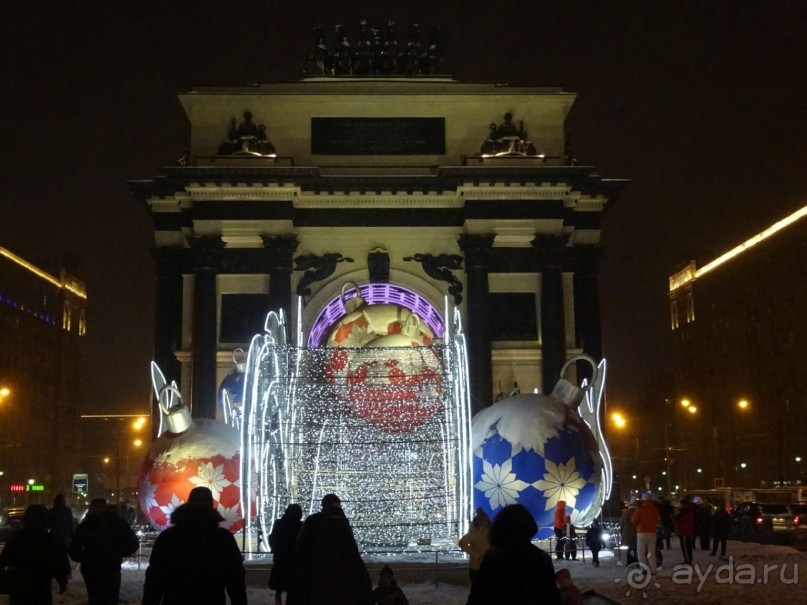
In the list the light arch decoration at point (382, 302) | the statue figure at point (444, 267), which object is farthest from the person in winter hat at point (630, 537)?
the statue figure at point (444, 267)

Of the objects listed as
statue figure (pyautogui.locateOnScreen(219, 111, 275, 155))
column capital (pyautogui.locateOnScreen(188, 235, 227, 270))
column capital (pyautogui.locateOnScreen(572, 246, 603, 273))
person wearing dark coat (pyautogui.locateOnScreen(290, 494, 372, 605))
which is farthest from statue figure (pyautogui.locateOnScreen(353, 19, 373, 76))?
person wearing dark coat (pyautogui.locateOnScreen(290, 494, 372, 605))

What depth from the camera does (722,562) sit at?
75.3ft

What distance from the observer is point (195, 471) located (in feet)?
72.0

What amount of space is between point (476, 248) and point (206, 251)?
8526mm

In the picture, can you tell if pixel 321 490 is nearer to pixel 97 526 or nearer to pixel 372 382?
pixel 372 382

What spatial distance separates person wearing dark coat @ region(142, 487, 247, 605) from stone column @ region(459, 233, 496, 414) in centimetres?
2932

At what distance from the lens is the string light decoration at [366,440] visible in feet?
62.8

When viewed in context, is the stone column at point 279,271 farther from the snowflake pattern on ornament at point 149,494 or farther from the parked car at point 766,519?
the snowflake pattern on ornament at point 149,494

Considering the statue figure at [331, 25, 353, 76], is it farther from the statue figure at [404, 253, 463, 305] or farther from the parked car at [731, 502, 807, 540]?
the parked car at [731, 502, 807, 540]

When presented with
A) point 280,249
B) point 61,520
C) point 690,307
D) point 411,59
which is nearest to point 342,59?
point 411,59

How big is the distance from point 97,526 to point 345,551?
4.74m

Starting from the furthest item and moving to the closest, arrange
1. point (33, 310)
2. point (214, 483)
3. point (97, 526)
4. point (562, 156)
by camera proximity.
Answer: point (33, 310) < point (562, 156) < point (214, 483) < point (97, 526)

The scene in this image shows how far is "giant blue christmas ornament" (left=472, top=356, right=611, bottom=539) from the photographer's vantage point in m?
20.1

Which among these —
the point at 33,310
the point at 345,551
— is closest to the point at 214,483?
the point at 345,551
